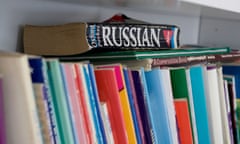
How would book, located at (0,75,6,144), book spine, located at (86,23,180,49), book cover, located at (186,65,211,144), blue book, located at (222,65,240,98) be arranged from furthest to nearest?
1. blue book, located at (222,65,240,98)
2. book cover, located at (186,65,211,144)
3. book spine, located at (86,23,180,49)
4. book, located at (0,75,6,144)

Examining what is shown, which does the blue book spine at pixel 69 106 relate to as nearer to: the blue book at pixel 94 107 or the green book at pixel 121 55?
the blue book at pixel 94 107

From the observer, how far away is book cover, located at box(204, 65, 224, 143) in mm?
747

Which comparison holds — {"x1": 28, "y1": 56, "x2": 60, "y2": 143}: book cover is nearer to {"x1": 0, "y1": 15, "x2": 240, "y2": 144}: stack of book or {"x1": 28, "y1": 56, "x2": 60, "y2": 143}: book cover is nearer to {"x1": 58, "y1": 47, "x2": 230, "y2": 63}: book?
{"x1": 0, "y1": 15, "x2": 240, "y2": 144}: stack of book

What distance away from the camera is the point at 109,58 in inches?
25.6

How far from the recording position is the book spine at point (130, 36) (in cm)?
62

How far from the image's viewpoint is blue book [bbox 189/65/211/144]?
0.72 m

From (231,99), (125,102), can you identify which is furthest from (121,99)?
(231,99)

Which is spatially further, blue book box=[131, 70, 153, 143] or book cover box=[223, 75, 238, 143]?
book cover box=[223, 75, 238, 143]

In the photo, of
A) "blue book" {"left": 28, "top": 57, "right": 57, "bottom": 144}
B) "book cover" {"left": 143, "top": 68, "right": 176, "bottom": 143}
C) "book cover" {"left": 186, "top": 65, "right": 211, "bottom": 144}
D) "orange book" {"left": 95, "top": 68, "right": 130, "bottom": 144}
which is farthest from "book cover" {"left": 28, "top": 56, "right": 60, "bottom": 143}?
"book cover" {"left": 186, "top": 65, "right": 211, "bottom": 144}

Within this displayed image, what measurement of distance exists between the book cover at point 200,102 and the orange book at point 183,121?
3 centimetres

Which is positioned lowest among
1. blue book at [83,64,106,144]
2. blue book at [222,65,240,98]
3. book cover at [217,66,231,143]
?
book cover at [217,66,231,143]

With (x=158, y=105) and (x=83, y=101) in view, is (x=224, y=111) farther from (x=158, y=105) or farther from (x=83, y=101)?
(x=83, y=101)

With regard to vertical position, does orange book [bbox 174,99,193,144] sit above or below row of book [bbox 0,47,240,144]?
below

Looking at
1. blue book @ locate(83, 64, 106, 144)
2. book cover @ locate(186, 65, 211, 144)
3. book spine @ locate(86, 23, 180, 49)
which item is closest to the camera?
blue book @ locate(83, 64, 106, 144)
